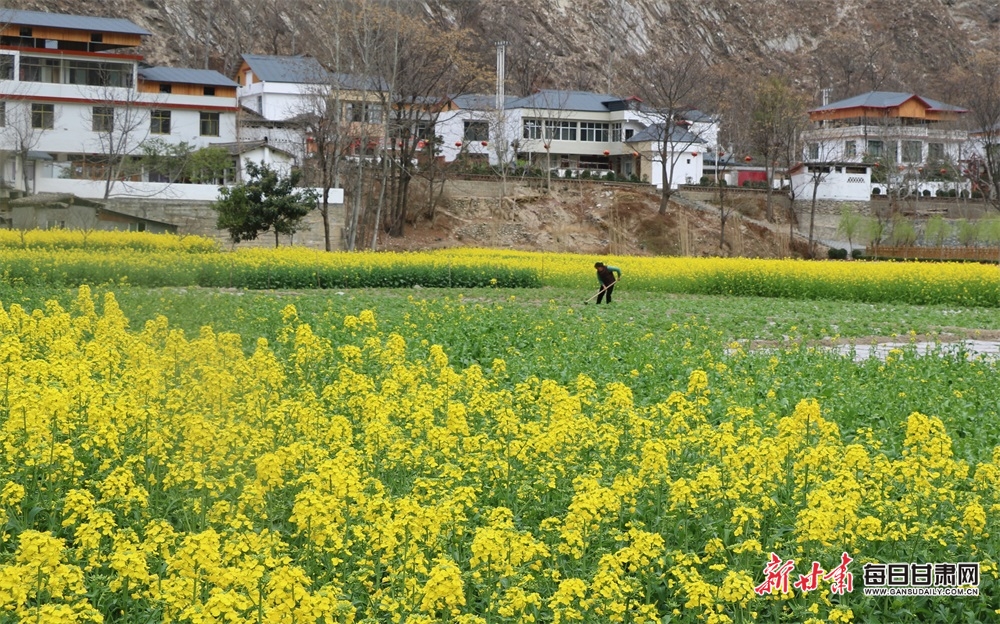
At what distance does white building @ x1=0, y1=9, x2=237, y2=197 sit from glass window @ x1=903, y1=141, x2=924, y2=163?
39535mm

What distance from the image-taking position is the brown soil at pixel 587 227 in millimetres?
51663

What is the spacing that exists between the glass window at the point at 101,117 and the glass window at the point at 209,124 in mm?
5390

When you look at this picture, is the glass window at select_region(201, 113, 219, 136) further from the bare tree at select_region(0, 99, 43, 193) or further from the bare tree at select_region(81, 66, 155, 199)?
the bare tree at select_region(0, 99, 43, 193)

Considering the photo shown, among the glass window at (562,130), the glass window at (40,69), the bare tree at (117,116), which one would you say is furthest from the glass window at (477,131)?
the glass window at (40,69)

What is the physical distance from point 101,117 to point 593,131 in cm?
2902

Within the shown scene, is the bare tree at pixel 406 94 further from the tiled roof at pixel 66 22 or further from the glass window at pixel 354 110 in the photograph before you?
→ the tiled roof at pixel 66 22

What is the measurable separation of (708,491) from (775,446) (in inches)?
28.2

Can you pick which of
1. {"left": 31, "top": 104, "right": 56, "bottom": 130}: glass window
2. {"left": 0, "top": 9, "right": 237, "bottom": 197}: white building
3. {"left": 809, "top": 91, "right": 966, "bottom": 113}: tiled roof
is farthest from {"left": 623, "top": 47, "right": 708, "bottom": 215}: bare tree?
{"left": 31, "top": 104, "right": 56, "bottom": 130}: glass window

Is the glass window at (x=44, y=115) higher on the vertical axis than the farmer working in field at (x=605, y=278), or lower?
higher

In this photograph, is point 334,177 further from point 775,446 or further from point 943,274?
point 775,446

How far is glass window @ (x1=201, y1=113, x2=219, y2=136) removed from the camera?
5344cm

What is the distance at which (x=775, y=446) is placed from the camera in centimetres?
699

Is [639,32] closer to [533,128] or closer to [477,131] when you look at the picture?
[533,128]

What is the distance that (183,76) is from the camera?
53531mm
